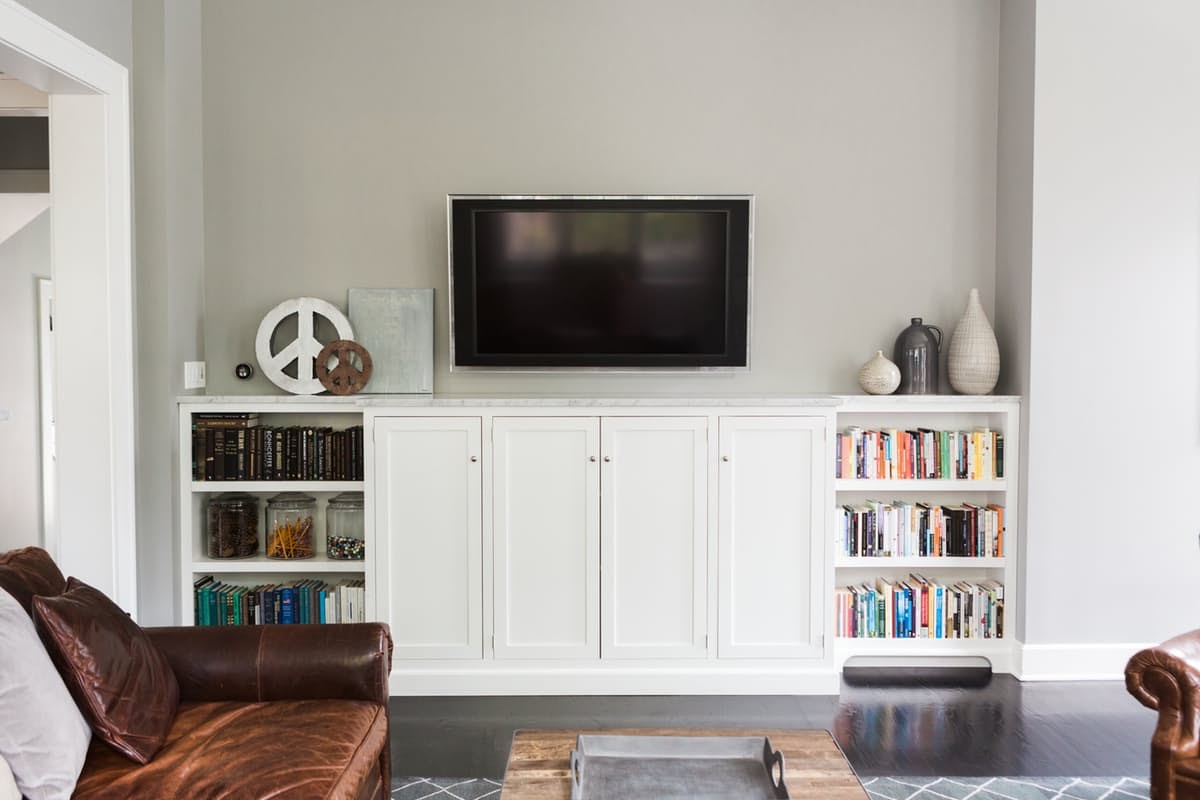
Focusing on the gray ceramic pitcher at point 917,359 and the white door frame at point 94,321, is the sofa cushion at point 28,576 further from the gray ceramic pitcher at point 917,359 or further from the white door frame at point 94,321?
the gray ceramic pitcher at point 917,359

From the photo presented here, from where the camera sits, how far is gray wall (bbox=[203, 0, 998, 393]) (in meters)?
3.63

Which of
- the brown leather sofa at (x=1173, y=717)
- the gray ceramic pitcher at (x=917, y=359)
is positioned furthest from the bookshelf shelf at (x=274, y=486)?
the brown leather sofa at (x=1173, y=717)

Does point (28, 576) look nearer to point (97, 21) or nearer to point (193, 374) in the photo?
point (193, 374)

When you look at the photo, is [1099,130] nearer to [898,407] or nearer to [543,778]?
[898,407]

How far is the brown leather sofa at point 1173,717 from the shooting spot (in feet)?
6.64

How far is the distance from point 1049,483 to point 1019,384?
42 cm

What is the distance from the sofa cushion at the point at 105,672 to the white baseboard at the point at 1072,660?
314cm

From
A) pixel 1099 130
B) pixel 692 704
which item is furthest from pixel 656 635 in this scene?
pixel 1099 130

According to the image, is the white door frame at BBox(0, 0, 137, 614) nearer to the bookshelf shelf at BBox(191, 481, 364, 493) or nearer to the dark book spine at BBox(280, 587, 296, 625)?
the bookshelf shelf at BBox(191, 481, 364, 493)

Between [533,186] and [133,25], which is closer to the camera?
[133,25]

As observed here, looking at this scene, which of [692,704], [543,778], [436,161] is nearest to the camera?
[543,778]

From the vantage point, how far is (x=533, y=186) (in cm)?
365

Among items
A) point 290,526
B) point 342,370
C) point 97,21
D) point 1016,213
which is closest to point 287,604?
point 290,526

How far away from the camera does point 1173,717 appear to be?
6.75 feet
